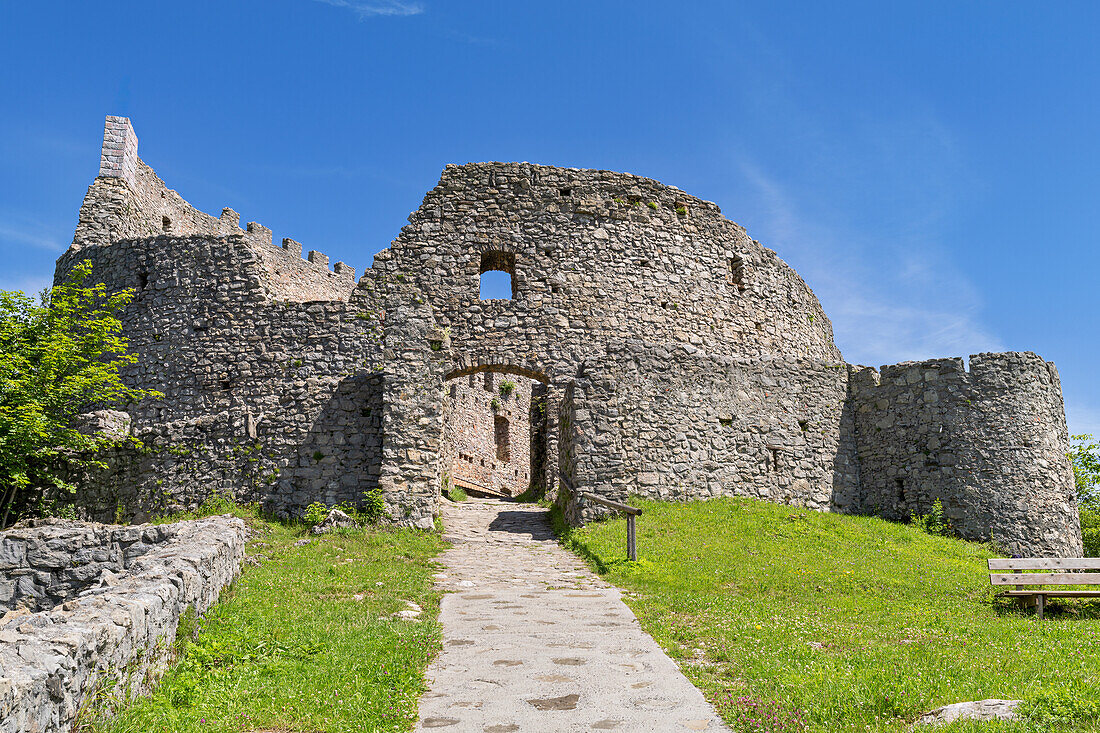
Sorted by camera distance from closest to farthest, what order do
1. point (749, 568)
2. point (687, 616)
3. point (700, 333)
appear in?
point (687, 616) < point (749, 568) < point (700, 333)

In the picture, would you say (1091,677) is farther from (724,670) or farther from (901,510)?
(901,510)

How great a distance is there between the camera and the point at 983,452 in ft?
49.8

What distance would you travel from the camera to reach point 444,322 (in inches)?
696

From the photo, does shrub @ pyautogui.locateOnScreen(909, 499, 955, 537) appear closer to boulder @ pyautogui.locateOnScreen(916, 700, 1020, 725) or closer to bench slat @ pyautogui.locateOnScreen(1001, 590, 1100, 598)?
bench slat @ pyautogui.locateOnScreen(1001, 590, 1100, 598)

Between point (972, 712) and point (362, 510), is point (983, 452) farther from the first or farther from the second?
point (362, 510)

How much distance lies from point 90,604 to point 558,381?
13.0m

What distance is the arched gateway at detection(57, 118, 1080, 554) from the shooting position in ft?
48.7

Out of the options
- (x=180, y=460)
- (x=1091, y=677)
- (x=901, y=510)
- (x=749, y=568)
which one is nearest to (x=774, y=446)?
(x=901, y=510)

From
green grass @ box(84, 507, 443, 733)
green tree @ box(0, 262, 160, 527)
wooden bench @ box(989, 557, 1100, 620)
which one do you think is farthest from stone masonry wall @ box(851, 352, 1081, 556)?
green tree @ box(0, 262, 160, 527)

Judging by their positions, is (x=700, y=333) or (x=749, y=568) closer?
(x=749, y=568)

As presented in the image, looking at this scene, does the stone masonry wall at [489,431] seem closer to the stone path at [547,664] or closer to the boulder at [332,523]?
the boulder at [332,523]

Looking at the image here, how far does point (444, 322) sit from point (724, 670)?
12.7 meters

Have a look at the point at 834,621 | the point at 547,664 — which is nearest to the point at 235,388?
the point at 547,664

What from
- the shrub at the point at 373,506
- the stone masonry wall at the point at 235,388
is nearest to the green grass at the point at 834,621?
the shrub at the point at 373,506
